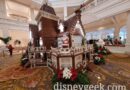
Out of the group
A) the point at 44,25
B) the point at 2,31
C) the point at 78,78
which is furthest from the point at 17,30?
the point at 78,78

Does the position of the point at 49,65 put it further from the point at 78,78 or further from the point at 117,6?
the point at 117,6

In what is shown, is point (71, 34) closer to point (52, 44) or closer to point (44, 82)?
point (52, 44)

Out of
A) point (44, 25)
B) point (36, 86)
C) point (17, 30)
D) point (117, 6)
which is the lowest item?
point (36, 86)

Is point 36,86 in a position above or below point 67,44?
below

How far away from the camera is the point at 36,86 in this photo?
3.57 metres

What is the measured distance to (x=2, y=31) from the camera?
11945mm

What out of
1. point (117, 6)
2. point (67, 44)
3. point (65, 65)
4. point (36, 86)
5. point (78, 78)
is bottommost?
point (36, 86)

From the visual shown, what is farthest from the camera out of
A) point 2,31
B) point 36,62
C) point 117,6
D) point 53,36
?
point 2,31

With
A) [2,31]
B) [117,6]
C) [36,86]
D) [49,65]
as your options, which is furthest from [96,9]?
[2,31]

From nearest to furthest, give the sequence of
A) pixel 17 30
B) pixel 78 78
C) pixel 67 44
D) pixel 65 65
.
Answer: pixel 78 78 → pixel 65 65 → pixel 67 44 → pixel 17 30

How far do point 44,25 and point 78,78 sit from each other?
377 cm

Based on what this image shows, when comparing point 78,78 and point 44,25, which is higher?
point 44,25

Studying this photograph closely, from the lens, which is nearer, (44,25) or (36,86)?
(36,86)

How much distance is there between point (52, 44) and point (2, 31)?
28.3 feet
